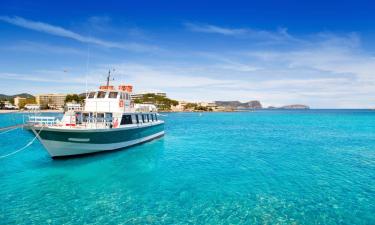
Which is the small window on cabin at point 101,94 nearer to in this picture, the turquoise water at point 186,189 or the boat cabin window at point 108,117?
the boat cabin window at point 108,117

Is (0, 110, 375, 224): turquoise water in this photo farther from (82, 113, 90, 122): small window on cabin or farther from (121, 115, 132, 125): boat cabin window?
(82, 113, 90, 122): small window on cabin

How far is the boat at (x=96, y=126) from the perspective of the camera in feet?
70.6

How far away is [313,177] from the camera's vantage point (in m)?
19.0

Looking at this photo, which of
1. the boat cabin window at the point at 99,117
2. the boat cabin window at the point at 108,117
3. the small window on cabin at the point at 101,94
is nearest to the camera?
the boat cabin window at the point at 108,117

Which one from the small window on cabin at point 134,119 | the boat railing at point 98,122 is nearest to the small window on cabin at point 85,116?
the boat railing at point 98,122

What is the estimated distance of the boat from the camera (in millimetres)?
21516

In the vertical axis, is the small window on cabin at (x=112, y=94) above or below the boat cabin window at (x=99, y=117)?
above

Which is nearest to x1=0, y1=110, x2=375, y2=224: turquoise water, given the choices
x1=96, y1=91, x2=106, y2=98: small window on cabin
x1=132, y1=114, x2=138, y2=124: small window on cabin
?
x1=132, y1=114, x2=138, y2=124: small window on cabin

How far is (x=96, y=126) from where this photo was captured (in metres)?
24.0

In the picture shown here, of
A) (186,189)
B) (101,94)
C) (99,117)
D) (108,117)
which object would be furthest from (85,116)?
(186,189)

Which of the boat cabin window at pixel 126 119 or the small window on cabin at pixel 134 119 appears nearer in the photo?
the boat cabin window at pixel 126 119

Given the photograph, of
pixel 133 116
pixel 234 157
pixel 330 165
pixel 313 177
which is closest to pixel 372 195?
pixel 313 177

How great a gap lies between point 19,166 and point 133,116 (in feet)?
38.1

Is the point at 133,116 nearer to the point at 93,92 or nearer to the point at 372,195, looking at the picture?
the point at 93,92
